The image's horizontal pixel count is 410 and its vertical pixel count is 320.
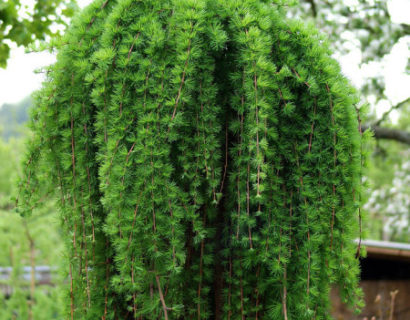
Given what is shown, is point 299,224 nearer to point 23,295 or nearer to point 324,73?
point 324,73

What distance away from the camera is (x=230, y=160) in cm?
124

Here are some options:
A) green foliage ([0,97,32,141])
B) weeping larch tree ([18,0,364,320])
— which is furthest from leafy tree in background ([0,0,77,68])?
green foliage ([0,97,32,141])

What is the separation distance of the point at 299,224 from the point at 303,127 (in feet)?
0.97

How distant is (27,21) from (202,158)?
6.12 ft

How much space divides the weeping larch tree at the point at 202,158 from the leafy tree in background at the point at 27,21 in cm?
119

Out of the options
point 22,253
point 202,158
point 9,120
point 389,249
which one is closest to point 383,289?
point 389,249

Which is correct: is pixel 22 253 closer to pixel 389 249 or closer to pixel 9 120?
pixel 389 249

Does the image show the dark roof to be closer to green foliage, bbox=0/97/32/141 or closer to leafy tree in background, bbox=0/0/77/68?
leafy tree in background, bbox=0/0/77/68

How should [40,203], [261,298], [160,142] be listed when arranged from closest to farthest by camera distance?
[160,142], [261,298], [40,203]

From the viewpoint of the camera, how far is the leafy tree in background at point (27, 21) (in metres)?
2.12

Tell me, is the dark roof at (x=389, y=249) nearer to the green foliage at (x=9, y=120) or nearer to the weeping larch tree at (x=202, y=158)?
the weeping larch tree at (x=202, y=158)

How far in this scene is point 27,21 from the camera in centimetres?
233

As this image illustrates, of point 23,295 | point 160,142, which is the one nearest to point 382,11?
point 160,142

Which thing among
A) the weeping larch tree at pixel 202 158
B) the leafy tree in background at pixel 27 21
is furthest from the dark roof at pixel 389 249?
the leafy tree in background at pixel 27 21
